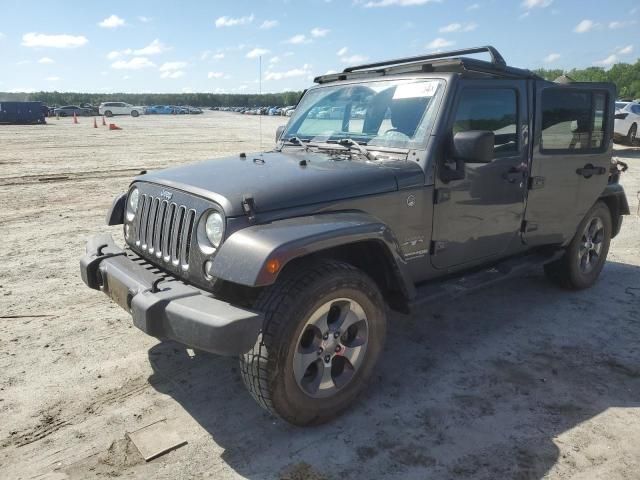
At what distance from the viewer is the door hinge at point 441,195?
3477mm

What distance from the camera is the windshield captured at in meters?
3.54

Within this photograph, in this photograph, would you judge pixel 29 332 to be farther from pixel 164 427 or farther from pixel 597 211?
pixel 597 211

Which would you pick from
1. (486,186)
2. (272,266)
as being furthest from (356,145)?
(272,266)

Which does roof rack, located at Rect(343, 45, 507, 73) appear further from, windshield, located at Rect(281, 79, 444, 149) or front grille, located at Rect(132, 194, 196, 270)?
front grille, located at Rect(132, 194, 196, 270)

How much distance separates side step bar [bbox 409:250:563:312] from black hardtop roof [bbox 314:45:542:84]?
1509mm

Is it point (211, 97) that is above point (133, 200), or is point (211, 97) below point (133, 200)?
above

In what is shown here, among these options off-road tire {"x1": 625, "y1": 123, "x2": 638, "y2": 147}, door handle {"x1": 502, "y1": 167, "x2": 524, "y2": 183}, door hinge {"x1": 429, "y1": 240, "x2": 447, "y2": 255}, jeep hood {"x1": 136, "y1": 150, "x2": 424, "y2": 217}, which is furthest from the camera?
off-road tire {"x1": 625, "y1": 123, "x2": 638, "y2": 147}

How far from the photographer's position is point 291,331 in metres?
2.61

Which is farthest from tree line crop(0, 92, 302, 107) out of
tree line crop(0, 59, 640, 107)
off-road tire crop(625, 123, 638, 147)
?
Answer: off-road tire crop(625, 123, 638, 147)

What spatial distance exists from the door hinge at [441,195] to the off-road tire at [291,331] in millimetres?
890

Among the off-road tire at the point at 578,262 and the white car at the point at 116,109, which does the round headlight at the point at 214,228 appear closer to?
the off-road tire at the point at 578,262

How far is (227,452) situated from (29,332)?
2.24m

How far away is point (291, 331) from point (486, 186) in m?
2.03

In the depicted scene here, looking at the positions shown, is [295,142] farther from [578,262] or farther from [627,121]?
[627,121]
